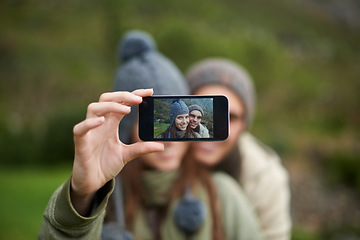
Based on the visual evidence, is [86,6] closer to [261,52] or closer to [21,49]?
[21,49]

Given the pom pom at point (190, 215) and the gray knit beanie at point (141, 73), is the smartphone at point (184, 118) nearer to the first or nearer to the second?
the gray knit beanie at point (141, 73)

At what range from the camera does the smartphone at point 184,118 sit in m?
0.67

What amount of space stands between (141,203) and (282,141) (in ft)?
11.5

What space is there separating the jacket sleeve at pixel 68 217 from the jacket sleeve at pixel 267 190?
0.86 m

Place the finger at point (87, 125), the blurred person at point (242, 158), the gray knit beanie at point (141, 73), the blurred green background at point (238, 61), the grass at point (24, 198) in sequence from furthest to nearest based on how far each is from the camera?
the blurred green background at point (238, 61) < the grass at point (24, 198) < the blurred person at point (242, 158) < the gray knit beanie at point (141, 73) < the finger at point (87, 125)

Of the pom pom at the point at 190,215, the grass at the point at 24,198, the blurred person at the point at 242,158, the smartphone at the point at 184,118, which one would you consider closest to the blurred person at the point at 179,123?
the smartphone at the point at 184,118

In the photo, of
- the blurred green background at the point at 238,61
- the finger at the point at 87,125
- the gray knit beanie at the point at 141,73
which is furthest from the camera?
the blurred green background at the point at 238,61

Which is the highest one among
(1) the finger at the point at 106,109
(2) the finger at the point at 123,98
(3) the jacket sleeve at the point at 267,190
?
(2) the finger at the point at 123,98

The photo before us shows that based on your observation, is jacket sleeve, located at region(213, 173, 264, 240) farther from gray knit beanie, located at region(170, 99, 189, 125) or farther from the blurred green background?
the blurred green background

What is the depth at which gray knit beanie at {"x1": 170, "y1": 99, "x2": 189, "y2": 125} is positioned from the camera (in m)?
0.67

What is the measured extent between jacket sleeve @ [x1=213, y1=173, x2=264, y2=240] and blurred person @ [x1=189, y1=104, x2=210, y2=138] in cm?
46

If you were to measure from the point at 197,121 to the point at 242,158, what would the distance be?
940mm

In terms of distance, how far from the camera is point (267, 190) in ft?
4.85

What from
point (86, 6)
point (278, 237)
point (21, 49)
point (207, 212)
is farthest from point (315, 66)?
point (207, 212)
